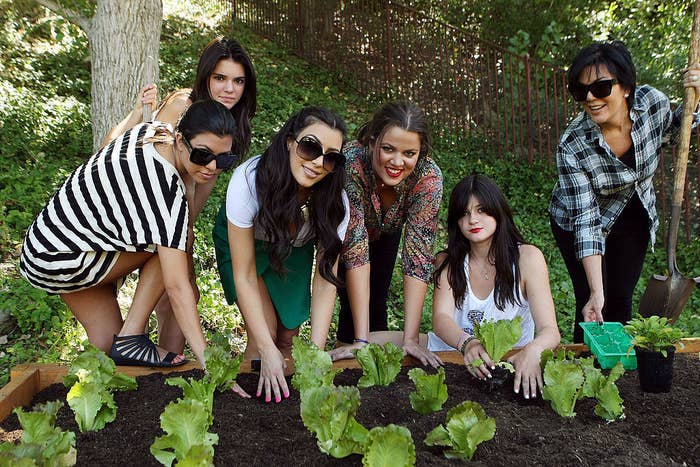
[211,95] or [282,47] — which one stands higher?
[282,47]

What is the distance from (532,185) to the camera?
790 cm

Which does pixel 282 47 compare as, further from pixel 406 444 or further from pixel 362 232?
pixel 406 444

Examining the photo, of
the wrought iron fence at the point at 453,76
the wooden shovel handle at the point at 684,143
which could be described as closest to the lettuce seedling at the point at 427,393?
the wooden shovel handle at the point at 684,143

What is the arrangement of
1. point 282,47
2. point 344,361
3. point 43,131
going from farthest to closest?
point 282,47 < point 43,131 < point 344,361

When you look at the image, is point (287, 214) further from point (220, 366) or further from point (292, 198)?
point (220, 366)

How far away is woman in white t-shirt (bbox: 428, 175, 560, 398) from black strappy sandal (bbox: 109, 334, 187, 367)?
4.08 ft

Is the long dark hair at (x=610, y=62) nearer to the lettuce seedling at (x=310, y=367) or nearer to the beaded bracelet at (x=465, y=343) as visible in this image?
the beaded bracelet at (x=465, y=343)

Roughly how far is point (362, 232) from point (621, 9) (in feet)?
26.5

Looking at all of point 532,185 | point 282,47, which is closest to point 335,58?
point 282,47

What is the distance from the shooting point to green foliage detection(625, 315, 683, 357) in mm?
2508

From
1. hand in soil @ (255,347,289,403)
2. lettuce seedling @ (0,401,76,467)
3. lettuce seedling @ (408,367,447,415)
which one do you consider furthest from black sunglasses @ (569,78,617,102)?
lettuce seedling @ (0,401,76,467)

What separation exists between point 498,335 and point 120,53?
13.0 ft

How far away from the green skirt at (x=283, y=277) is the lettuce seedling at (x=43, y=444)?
119 cm

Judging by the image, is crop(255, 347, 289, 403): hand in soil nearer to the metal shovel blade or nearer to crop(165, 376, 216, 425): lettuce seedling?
crop(165, 376, 216, 425): lettuce seedling
